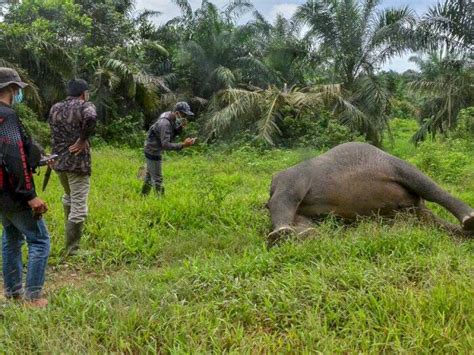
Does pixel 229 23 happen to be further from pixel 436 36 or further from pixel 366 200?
pixel 366 200

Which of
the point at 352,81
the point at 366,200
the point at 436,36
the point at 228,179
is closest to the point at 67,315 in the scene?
the point at 366,200

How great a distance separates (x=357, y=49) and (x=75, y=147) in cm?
1257

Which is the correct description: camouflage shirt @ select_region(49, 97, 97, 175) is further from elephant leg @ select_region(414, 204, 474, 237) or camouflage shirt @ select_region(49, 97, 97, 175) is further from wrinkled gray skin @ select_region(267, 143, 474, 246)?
elephant leg @ select_region(414, 204, 474, 237)

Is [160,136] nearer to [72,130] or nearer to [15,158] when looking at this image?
[72,130]

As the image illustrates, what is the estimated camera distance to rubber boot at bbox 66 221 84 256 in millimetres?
5031

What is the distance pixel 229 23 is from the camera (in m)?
19.4

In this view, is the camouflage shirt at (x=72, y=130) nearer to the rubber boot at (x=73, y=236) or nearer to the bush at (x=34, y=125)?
the rubber boot at (x=73, y=236)

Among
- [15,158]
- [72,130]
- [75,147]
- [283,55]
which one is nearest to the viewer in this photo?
[15,158]

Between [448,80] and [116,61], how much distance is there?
362 inches

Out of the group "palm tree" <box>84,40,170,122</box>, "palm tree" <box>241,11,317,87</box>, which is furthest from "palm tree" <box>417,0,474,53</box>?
"palm tree" <box>84,40,170,122</box>

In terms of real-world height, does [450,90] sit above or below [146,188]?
above

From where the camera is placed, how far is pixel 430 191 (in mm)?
5160

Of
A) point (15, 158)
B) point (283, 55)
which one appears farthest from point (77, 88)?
point (283, 55)

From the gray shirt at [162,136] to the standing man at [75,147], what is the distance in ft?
6.25
